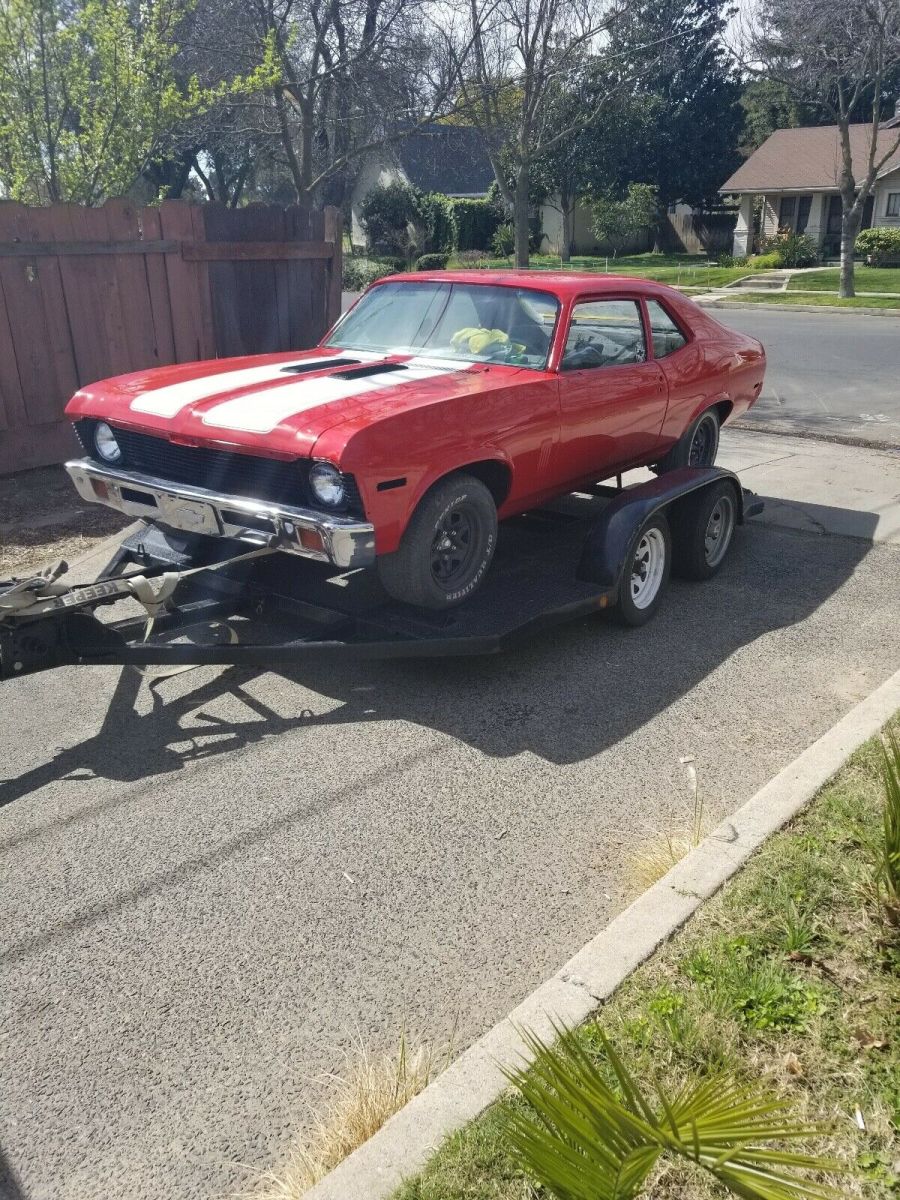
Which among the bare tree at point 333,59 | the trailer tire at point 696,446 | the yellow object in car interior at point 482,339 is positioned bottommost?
the trailer tire at point 696,446

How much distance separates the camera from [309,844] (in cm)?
373

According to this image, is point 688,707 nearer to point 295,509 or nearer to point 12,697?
point 295,509

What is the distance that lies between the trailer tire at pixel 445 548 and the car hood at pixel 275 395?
45cm

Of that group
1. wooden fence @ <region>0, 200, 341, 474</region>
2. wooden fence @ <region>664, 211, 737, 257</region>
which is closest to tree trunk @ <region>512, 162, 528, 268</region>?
wooden fence @ <region>0, 200, 341, 474</region>

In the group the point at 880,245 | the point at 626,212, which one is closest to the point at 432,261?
the point at 626,212

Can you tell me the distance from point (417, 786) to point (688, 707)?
1454 mm

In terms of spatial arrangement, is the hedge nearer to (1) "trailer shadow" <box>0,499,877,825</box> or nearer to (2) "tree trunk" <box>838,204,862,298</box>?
(2) "tree trunk" <box>838,204,862,298</box>

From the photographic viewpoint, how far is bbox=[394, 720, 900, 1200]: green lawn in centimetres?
231

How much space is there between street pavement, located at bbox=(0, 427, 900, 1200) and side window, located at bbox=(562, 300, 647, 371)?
4.90 feet

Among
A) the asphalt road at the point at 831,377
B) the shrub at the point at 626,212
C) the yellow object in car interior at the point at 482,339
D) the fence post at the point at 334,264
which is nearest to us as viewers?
the yellow object in car interior at the point at 482,339

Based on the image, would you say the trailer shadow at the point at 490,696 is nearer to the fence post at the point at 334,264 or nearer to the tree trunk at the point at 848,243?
the fence post at the point at 334,264

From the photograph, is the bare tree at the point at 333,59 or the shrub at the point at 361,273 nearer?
the bare tree at the point at 333,59

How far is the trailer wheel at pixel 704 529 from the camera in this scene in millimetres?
6141

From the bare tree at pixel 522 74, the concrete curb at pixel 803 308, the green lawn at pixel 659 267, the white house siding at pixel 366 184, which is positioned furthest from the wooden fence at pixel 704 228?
the bare tree at pixel 522 74
